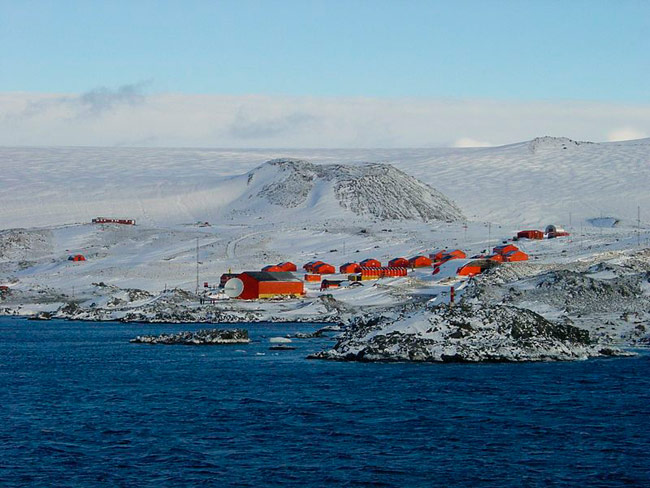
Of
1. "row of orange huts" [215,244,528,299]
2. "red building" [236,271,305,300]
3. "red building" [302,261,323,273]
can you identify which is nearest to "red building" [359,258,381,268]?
"row of orange huts" [215,244,528,299]

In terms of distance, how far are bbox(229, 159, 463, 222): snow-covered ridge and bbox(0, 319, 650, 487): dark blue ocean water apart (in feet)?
390

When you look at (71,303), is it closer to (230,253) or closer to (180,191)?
(230,253)

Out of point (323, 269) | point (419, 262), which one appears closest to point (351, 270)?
point (323, 269)

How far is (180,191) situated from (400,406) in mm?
159341

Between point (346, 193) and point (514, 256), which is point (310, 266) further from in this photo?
point (346, 193)

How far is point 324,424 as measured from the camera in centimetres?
3566

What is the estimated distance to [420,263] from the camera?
12512 centimetres

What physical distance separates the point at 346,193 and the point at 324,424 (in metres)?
145

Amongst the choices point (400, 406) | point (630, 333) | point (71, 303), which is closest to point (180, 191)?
point (71, 303)

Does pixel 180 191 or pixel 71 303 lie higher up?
pixel 180 191

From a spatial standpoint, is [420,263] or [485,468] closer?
[485,468]

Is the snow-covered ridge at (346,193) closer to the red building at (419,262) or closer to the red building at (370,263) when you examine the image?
the red building at (419,262)

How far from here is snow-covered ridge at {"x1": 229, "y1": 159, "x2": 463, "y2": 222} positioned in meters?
174

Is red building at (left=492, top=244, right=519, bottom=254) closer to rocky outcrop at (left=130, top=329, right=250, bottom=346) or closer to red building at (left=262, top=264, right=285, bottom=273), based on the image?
red building at (left=262, top=264, right=285, bottom=273)
